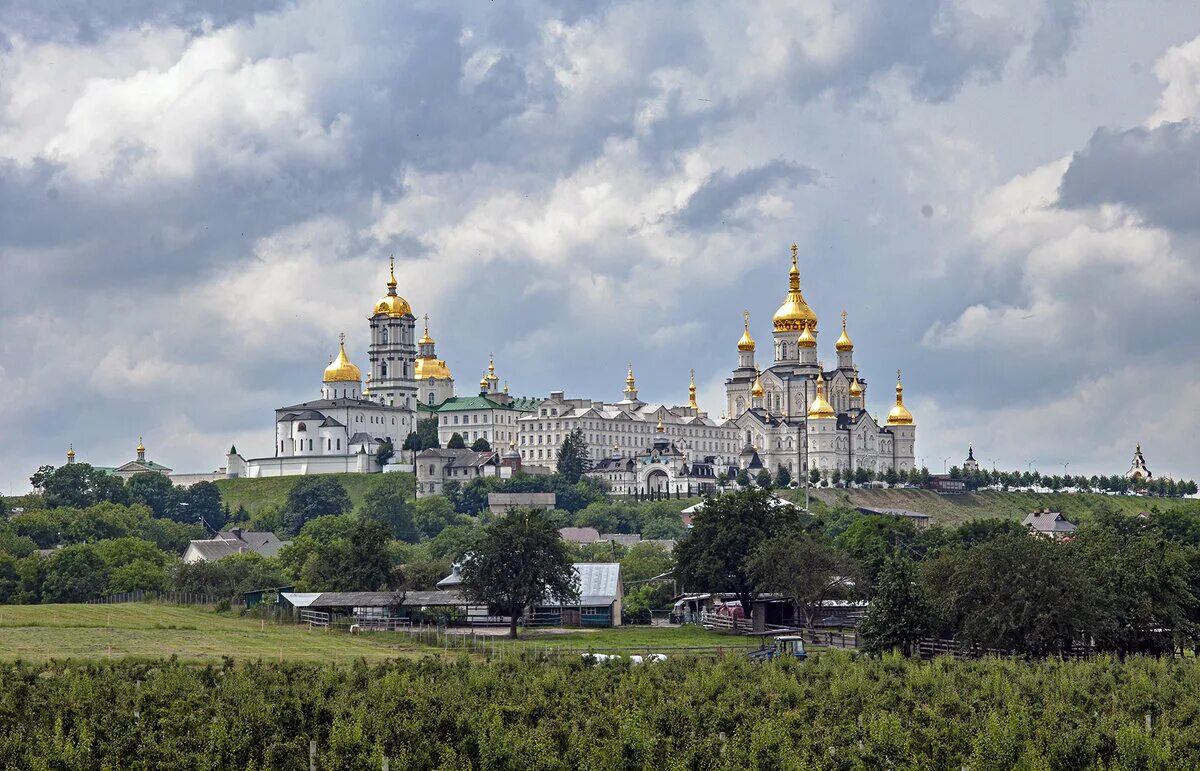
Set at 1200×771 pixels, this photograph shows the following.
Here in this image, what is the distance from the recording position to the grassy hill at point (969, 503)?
610 feet

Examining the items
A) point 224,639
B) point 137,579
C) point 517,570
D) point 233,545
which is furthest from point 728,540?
point 233,545

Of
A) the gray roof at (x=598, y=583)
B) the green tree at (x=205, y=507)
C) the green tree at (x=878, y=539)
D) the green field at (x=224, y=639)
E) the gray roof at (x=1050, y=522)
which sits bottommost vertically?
the green field at (x=224, y=639)

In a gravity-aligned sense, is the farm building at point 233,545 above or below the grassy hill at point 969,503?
below

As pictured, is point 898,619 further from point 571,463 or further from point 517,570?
point 571,463

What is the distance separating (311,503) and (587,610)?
88988mm

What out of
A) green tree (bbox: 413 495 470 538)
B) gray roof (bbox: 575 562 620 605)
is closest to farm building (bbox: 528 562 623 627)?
gray roof (bbox: 575 562 620 605)

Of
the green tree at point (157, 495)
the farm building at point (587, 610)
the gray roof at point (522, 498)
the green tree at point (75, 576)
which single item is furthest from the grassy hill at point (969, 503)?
the farm building at point (587, 610)

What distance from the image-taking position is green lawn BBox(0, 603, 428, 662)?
71.1 meters

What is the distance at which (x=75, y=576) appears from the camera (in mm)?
111562

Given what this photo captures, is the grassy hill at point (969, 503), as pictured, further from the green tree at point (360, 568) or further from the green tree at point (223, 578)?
the green tree at point (360, 568)

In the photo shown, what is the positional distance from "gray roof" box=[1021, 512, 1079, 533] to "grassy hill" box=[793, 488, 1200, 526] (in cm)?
956

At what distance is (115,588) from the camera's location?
359ft

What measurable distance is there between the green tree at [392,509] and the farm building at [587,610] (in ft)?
246

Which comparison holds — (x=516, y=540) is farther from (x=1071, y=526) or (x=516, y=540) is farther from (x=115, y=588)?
(x=1071, y=526)
